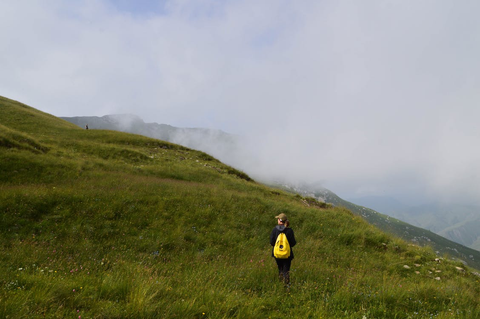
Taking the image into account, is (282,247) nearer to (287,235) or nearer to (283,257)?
(283,257)

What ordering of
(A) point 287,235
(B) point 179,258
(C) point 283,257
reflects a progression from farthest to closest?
(B) point 179,258 < (A) point 287,235 < (C) point 283,257

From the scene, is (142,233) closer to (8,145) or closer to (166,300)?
(166,300)

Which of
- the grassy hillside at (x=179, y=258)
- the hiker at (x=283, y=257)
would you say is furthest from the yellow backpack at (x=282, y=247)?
→ the grassy hillside at (x=179, y=258)

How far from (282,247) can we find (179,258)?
400 centimetres

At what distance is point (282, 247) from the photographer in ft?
22.4

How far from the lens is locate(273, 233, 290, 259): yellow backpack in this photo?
6.78m

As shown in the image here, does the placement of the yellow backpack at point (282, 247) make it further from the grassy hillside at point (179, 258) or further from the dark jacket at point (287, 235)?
the grassy hillside at point (179, 258)

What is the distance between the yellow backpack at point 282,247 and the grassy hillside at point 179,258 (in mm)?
846

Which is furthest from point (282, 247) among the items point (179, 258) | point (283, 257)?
point (179, 258)

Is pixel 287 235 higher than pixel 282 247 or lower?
higher

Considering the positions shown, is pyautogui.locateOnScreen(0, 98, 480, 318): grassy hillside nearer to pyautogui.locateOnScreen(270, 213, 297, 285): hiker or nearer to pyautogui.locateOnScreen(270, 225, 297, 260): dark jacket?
pyautogui.locateOnScreen(270, 213, 297, 285): hiker

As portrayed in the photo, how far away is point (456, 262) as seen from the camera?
1242cm

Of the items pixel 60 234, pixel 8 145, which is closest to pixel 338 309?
pixel 60 234

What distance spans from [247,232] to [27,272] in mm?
8798
